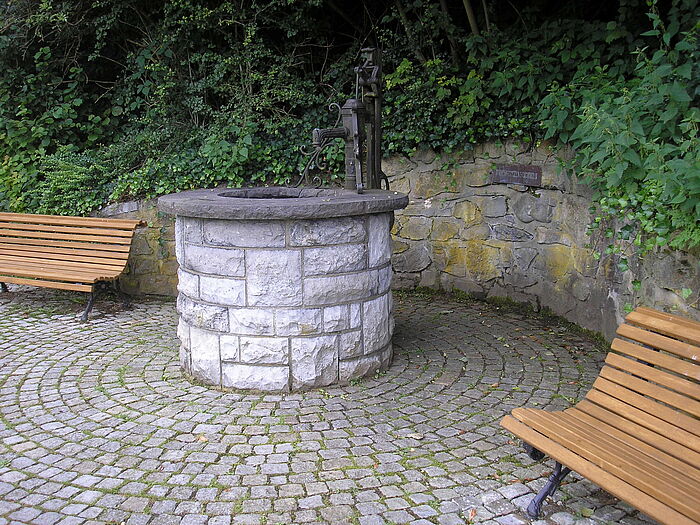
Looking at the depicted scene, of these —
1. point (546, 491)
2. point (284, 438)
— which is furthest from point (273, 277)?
point (546, 491)

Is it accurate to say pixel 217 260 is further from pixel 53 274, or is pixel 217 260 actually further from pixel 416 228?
pixel 416 228

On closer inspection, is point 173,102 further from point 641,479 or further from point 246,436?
point 641,479

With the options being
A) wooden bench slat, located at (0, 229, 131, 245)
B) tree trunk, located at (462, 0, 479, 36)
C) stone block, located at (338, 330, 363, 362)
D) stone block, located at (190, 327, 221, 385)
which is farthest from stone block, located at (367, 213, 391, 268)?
wooden bench slat, located at (0, 229, 131, 245)

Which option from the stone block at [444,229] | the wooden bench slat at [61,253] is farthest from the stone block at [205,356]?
the stone block at [444,229]

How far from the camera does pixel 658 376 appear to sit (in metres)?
2.79

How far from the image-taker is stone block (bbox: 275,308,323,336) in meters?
4.04

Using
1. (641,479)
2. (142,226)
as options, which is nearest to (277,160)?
(142,226)

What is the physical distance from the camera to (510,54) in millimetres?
5922

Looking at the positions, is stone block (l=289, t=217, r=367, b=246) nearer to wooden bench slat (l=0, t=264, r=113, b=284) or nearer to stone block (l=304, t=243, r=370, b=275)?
stone block (l=304, t=243, r=370, b=275)

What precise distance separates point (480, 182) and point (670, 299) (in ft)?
9.32

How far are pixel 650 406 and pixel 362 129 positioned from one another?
3.03 meters

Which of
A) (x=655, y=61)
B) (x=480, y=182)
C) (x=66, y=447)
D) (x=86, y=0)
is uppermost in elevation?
(x=86, y=0)

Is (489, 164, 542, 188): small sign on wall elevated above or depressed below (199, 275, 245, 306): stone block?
above

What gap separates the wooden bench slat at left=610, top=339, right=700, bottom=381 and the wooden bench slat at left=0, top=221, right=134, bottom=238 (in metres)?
4.91
